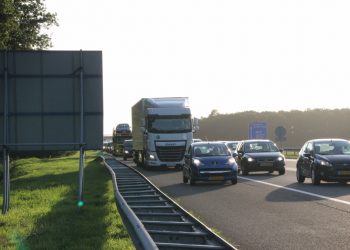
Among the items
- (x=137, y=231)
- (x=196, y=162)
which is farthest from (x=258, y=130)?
(x=137, y=231)

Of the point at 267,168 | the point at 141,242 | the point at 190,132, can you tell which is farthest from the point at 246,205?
the point at 190,132

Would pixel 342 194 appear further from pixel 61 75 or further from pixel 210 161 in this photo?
pixel 61 75

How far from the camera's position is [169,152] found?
34625mm

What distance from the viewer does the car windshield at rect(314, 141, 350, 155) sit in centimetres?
2210

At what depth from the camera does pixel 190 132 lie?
3456 centimetres

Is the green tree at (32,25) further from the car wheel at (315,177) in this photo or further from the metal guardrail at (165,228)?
the metal guardrail at (165,228)

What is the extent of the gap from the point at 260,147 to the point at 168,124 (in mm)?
6050

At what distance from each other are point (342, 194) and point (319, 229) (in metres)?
7.00

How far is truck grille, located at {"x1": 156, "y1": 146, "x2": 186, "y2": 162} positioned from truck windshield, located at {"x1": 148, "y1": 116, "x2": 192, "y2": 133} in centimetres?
88

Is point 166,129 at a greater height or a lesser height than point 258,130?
lesser

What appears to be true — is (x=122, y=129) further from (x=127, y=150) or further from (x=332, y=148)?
(x=332, y=148)

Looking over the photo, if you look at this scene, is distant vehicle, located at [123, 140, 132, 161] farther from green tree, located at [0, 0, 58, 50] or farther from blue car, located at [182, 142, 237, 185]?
blue car, located at [182, 142, 237, 185]

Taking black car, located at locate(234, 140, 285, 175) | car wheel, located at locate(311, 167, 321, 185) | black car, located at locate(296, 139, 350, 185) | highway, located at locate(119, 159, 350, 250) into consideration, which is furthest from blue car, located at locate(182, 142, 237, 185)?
black car, located at locate(234, 140, 285, 175)

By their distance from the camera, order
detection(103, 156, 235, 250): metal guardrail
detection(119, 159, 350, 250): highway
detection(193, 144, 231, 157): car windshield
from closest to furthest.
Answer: detection(103, 156, 235, 250): metal guardrail
detection(119, 159, 350, 250): highway
detection(193, 144, 231, 157): car windshield
